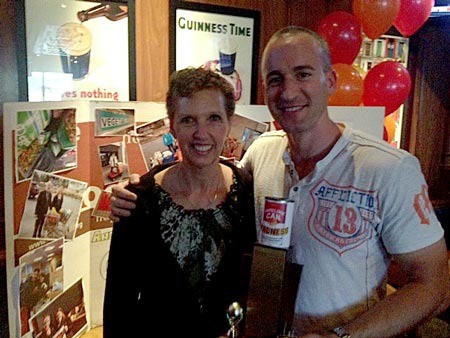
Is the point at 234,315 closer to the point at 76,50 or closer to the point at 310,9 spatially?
the point at 76,50

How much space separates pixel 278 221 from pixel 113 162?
1.13 m

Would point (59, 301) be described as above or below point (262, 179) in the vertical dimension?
below

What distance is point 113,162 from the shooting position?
1865mm

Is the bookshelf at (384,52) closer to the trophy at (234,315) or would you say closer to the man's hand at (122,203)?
the man's hand at (122,203)

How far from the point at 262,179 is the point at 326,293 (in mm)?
359

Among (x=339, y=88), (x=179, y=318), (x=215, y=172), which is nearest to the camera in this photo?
(x=179, y=318)

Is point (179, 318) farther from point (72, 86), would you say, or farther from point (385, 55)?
point (385, 55)

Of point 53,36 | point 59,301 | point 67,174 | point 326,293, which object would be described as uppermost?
point 53,36

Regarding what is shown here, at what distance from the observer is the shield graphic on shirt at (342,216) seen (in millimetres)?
1013

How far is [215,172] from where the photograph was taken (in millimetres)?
1299

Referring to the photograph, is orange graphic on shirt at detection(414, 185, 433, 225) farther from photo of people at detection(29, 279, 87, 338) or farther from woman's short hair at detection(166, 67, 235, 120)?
photo of people at detection(29, 279, 87, 338)

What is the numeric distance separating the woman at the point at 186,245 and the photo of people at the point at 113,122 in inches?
25.7

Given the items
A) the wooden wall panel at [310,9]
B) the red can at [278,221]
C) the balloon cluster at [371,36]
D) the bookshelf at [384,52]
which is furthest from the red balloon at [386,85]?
the red can at [278,221]

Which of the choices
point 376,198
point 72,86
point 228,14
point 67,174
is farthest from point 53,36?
point 376,198
